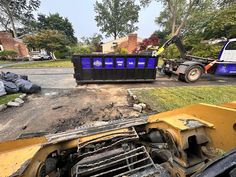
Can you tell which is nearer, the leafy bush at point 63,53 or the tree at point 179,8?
the tree at point 179,8

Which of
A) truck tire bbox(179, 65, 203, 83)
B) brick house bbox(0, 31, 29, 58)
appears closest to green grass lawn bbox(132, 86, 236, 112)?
truck tire bbox(179, 65, 203, 83)

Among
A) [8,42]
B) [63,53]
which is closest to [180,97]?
A: [63,53]

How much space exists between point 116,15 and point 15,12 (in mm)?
23614

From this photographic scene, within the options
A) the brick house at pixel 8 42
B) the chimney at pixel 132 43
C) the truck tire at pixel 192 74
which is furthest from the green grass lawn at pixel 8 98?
the brick house at pixel 8 42

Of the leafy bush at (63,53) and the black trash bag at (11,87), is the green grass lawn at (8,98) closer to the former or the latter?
the black trash bag at (11,87)

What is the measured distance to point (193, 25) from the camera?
72.7ft

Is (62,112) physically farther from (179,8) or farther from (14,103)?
(179,8)

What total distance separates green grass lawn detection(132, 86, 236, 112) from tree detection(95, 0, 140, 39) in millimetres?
38463

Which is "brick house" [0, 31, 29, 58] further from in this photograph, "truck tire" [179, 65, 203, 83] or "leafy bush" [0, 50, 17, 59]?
"truck tire" [179, 65, 203, 83]

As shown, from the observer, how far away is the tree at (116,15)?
39.8 metres

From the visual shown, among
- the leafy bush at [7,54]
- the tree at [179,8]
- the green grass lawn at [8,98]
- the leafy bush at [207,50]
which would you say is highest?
the tree at [179,8]

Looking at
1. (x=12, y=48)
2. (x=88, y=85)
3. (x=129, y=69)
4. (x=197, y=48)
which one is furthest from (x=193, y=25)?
(x=12, y=48)

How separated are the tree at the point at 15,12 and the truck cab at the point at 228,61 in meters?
41.4

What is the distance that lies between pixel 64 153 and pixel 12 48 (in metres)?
35.0
